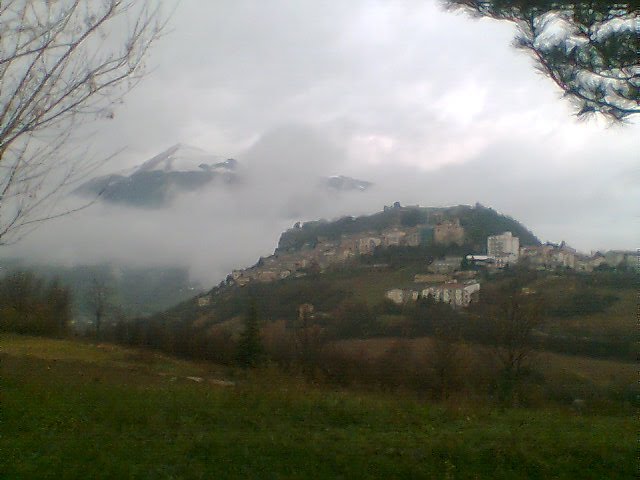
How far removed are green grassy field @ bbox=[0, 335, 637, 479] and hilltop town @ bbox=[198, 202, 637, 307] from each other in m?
6.49

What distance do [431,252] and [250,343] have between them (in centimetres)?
1353

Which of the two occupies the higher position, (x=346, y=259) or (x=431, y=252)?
(x=431, y=252)

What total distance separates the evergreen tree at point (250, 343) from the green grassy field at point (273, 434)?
416 cm

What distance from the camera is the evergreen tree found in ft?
45.2

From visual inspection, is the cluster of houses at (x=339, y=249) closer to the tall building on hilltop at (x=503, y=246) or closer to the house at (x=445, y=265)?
the house at (x=445, y=265)

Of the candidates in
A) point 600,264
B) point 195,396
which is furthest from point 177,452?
point 600,264

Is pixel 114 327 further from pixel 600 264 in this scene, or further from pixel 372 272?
pixel 600 264

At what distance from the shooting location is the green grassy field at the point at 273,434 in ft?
16.1

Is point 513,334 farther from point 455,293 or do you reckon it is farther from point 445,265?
point 445,265

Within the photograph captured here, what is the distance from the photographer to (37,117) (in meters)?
3.90

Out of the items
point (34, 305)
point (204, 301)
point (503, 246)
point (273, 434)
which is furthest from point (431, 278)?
point (273, 434)

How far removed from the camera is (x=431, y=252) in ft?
82.4

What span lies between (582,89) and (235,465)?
5459mm

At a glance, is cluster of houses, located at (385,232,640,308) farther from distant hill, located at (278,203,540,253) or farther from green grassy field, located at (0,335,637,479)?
green grassy field, located at (0,335,637,479)
